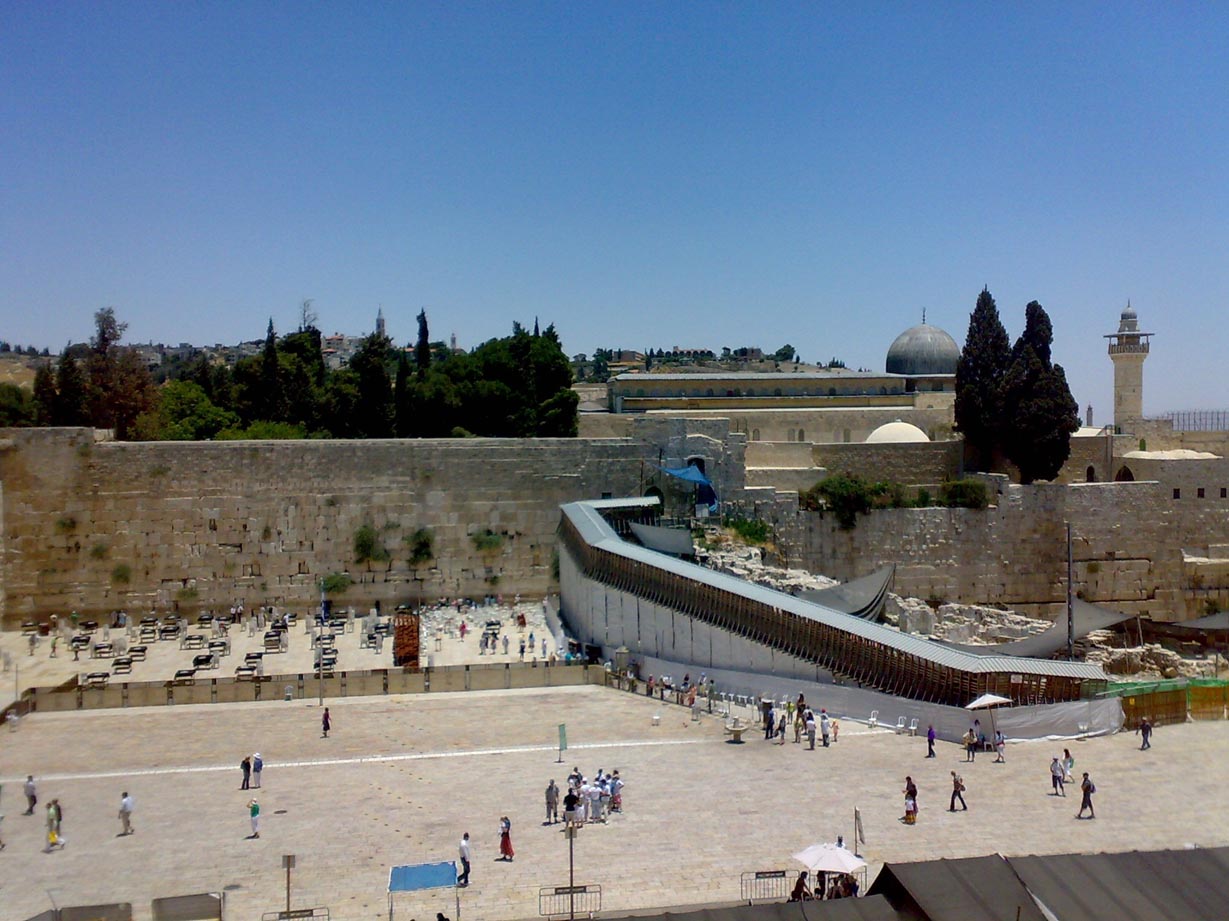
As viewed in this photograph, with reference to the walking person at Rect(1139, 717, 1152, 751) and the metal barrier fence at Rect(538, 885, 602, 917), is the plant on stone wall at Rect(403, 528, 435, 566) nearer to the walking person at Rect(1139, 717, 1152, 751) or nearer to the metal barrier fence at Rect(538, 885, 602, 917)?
the walking person at Rect(1139, 717, 1152, 751)

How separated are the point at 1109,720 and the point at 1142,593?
52.4 feet

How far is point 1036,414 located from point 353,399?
18.9m

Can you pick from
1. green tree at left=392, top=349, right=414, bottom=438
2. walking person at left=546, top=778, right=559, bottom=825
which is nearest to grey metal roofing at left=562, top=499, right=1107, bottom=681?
walking person at left=546, top=778, right=559, bottom=825

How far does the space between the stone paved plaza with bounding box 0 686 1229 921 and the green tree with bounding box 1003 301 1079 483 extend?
608 inches

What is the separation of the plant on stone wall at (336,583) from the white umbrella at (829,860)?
18.2 metres

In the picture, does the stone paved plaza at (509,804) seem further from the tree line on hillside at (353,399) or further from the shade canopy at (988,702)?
the tree line on hillside at (353,399)

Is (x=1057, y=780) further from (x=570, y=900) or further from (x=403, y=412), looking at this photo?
(x=403, y=412)

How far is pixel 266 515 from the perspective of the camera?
2686 cm

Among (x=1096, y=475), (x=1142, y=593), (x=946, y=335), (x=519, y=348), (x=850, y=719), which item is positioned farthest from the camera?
(x=946, y=335)

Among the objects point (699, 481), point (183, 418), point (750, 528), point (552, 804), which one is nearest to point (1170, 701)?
point (552, 804)

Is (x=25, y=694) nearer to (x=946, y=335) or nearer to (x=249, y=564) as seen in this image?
(x=249, y=564)

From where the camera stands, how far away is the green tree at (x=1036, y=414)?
100.0 ft

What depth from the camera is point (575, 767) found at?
14.6m

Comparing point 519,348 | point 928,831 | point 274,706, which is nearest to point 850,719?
point 928,831
